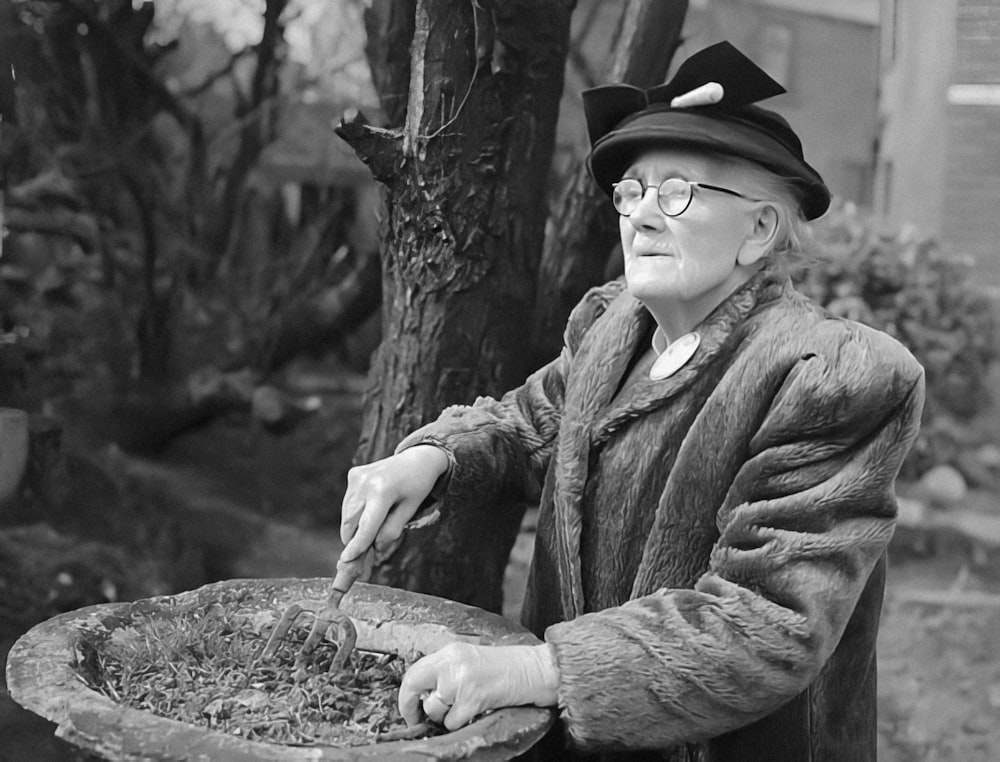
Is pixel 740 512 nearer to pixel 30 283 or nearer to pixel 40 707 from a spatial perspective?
pixel 40 707

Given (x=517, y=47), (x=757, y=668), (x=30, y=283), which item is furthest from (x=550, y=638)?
(x=30, y=283)

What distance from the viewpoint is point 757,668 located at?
54.9 inches

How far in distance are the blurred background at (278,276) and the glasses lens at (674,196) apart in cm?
212

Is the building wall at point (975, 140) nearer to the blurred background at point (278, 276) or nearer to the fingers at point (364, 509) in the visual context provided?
the blurred background at point (278, 276)

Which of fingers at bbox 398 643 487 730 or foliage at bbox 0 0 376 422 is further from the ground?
foliage at bbox 0 0 376 422

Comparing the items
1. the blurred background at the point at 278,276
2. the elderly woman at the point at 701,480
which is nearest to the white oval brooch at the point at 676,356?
the elderly woman at the point at 701,480

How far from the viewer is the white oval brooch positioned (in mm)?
1586

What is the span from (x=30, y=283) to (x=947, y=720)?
3.41m

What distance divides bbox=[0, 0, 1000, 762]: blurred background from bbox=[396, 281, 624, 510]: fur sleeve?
1.81 m

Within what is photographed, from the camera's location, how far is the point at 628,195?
1605mm

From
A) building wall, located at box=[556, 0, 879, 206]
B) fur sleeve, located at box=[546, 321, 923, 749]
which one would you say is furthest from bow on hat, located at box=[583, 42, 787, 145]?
building wall, located at box=[556, 0, 879, 206]

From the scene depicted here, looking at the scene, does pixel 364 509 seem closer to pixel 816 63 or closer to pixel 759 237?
pixel 759 237

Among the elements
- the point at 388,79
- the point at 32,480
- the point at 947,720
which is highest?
the point at 388,79

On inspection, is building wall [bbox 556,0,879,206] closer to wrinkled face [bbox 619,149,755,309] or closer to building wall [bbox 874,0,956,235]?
building wall [bbox 874,0,956,235]
